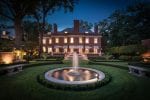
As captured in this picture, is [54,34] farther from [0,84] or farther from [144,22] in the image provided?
[0,84]

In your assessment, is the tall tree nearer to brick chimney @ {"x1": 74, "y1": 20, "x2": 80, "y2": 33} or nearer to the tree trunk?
the tree trunk

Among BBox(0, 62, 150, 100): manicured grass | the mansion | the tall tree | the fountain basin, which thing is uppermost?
the tall tree

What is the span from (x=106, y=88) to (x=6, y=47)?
762 inches

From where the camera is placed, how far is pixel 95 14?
346 ft

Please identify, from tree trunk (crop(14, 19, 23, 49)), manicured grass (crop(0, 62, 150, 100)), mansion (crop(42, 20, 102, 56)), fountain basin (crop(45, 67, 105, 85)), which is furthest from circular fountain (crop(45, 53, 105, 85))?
mansion (crop(42, 20, 102, 56))

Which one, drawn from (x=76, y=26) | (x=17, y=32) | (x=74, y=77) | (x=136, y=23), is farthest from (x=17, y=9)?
(x=136, y=23)

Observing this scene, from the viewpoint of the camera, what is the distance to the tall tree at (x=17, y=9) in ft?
76.2

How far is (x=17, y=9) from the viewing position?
2433 cm

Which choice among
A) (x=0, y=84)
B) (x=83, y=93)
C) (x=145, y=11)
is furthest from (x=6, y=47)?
(x=145, y=11)

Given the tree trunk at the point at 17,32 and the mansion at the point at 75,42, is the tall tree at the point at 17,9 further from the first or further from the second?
the mansion at the point at 75,42

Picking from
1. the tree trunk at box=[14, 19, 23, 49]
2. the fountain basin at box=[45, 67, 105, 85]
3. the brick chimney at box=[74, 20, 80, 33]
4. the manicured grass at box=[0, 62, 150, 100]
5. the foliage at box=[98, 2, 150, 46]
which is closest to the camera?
the manicured grass at box=[0, 62, 150, 100]

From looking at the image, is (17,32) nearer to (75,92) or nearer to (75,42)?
(75,92)

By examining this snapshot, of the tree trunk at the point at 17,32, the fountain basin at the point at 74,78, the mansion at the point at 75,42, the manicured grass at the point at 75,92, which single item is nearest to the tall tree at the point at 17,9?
the tree trunk at the point at 17,32

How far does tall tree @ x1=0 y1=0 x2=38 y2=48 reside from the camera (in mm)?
23228
